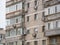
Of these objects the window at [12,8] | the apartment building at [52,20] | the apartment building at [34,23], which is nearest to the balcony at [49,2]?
the apartment building at [52,20]

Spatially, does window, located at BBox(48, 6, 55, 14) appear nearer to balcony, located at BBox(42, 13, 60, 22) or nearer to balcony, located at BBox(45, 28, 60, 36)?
balcony, located at BBox(42, 13, 60, 22)

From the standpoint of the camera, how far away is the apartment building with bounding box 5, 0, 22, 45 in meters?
50.9

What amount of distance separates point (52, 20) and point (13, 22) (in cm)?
1189

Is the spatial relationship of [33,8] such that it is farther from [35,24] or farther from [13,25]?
[13,25]

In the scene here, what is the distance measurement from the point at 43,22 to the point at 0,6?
62.5 ft

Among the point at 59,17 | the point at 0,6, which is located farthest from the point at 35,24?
the point at 0,6

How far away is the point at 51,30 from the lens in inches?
1666

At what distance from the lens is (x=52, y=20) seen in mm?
42438

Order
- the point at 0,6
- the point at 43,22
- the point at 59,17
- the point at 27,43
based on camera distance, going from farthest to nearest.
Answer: the point at 0,6
the point at 27,43
the point at 43,22
the point at 59,17

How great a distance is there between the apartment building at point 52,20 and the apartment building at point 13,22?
25.2 feet

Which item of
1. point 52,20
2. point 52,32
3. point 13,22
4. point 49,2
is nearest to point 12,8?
point 13,22

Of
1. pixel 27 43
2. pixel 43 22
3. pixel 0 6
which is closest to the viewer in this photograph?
pixel 43 22

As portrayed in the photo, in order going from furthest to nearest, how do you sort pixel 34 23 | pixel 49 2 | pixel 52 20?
pixel 34 23
pixel 49 2
pixel 52 20

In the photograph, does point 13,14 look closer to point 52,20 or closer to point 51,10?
point 51,10
